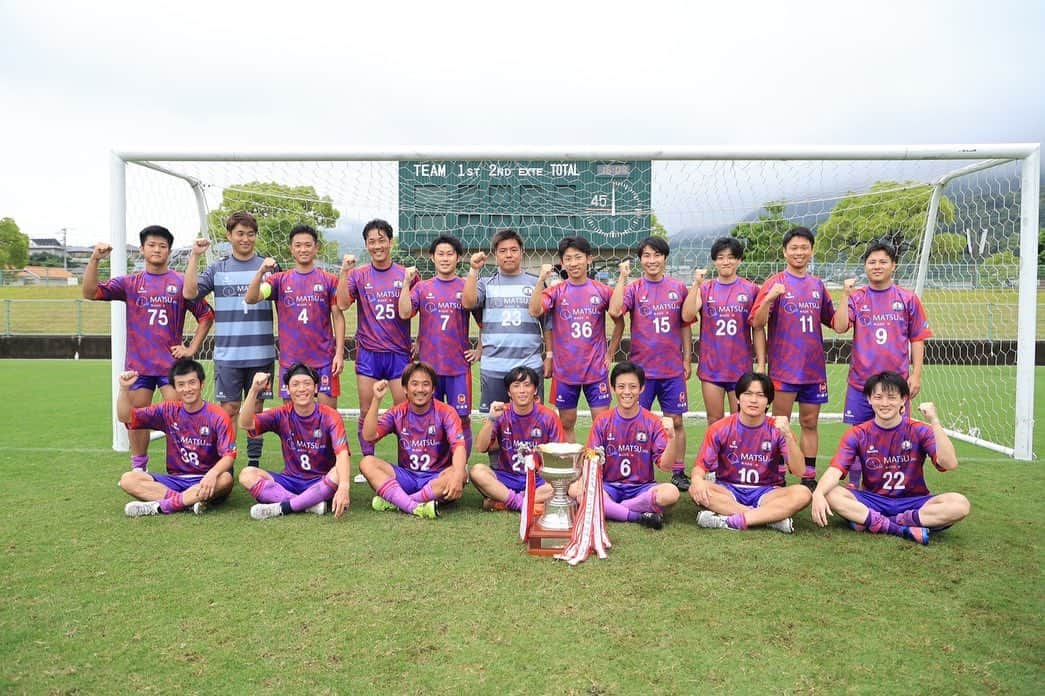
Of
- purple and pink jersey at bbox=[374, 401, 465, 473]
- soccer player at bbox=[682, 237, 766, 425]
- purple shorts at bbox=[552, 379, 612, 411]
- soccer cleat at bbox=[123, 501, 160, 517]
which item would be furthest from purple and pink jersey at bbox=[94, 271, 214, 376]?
soccer player at bbox=[682, 237, 766, 425]

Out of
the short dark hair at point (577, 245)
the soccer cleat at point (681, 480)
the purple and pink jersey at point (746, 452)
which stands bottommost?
the soccer cleat at point (681, 480)

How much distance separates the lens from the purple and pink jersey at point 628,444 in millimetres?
4184

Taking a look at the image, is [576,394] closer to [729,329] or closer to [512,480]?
[512,480]

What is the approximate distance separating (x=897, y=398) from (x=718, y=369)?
4.08 ft

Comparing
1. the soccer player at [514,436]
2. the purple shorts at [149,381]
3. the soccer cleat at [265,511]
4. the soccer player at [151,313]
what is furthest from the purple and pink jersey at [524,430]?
the purple shorts at [149,381]

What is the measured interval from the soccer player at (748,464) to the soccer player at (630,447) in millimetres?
234

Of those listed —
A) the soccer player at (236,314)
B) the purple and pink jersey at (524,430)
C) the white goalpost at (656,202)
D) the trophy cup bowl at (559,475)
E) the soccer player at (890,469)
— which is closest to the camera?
the trophy cup bowl at (559,475)

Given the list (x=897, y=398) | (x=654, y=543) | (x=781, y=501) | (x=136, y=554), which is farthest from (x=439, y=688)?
(x=897, y=398)

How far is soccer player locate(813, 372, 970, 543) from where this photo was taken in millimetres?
3775

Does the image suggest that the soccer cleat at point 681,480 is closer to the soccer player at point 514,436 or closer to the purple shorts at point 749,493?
the purple shorts at point 749,493

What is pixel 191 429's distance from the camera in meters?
4.27

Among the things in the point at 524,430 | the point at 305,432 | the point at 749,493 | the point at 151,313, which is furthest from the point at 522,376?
the point at 151,313

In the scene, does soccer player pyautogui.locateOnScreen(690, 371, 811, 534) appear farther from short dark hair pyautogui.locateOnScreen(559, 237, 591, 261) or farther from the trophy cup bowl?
short dark hair pyautogui.locateOnScreen(559, 237, 591, 261)

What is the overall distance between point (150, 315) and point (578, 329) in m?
2.87
